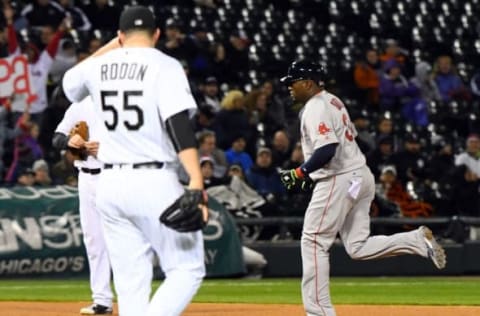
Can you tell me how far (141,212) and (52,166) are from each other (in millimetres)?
11425

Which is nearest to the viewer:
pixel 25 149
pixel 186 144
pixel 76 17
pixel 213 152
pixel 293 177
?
pixel 186 144

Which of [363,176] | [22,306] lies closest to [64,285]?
[22,306]

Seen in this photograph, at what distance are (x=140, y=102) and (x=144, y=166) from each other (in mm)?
308

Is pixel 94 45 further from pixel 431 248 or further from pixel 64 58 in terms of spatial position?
pixel 431 248

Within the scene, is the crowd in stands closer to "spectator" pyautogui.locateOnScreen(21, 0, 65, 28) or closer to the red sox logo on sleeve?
"spectator" pyautogui.locateOnScreen(21, 0, 65, 28)

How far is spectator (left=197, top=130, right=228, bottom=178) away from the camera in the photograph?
17.7m

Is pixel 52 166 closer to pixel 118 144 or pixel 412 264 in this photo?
A: pixel 412 264

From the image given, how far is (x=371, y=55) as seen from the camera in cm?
2211

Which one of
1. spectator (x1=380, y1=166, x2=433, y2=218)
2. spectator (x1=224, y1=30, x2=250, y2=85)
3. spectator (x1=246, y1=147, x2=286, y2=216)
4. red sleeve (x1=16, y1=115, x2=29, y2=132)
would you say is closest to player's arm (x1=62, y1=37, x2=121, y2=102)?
red sleeve (x1=16, y1=115, x2=29, y2=132)

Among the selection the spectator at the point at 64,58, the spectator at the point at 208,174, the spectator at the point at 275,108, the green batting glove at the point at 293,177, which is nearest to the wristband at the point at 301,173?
the green batting glove at the point at 293,177

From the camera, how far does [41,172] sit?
16672mm

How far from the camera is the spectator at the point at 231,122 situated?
18875 millimetres

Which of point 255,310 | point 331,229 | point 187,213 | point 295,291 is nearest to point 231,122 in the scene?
point 295,291

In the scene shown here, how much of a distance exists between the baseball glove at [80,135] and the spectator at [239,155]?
8.37 m
